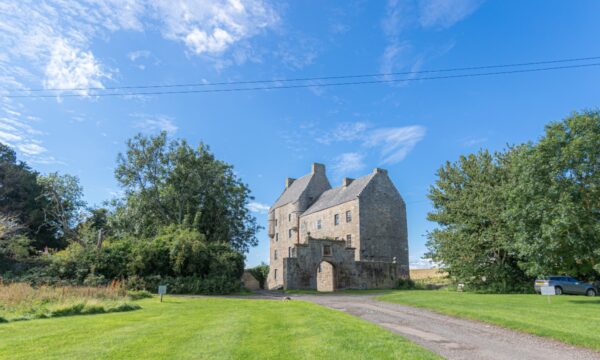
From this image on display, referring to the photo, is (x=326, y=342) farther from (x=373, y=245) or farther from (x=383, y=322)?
(x=373, y=245)

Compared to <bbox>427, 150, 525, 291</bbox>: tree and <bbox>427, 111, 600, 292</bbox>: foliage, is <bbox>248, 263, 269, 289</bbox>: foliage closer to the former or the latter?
<bbox>427, 150, 525, 291</bbox>: tree

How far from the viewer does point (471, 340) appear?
9781 mm

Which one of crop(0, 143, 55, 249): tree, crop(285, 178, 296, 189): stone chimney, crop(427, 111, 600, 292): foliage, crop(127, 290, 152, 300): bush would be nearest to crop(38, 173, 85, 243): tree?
crop(0, 143, 55, 249): tree

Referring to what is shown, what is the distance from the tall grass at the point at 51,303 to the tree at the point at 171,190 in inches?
731

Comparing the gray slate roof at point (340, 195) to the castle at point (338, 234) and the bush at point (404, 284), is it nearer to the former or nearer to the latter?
the castle at point (338, 234)

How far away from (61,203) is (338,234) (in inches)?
1090

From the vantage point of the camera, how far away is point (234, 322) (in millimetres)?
11188

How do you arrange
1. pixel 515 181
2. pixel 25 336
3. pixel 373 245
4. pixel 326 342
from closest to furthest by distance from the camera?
pixel 326 342 < pixel 25 336 < pixel 515 181 < pixel 373 245

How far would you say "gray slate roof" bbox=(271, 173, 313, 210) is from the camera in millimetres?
48406

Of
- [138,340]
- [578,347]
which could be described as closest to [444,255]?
[578,347]

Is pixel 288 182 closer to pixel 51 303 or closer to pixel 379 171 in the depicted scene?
pixel 379 171

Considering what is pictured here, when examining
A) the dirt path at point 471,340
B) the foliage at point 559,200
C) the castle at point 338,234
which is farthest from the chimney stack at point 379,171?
the dirt path at point 471,340

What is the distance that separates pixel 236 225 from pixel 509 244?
25.1 metres

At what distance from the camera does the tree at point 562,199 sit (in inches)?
707
